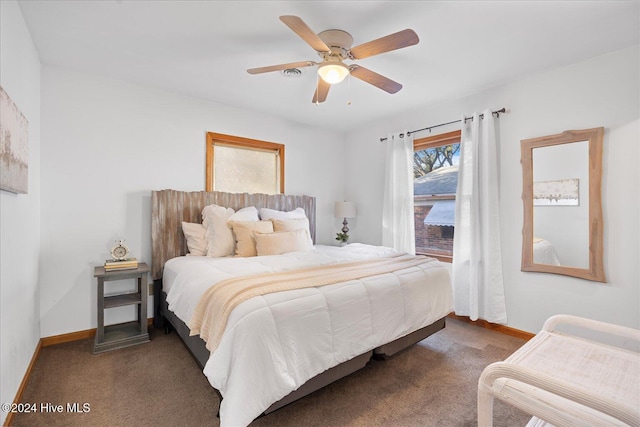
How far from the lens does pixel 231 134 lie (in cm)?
371

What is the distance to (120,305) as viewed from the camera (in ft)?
8.33

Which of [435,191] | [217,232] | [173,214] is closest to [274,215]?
[217,232]

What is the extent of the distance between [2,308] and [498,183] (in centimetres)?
405

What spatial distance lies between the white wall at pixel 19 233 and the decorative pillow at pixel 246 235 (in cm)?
156

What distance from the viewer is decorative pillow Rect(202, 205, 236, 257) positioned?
9.70 feet

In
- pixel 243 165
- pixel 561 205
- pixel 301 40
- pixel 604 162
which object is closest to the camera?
pixel 301 40

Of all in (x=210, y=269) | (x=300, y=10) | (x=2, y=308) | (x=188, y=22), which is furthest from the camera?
(x=210, y=269)

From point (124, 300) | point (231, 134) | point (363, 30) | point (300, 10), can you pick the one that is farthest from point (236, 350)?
point (231, 134)

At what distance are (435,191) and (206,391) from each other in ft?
10.7

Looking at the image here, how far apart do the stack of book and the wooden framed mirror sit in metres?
3.85

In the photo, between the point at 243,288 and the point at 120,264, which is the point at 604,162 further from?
the point at 120,264

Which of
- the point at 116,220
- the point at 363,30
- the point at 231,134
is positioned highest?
the point at 363,30

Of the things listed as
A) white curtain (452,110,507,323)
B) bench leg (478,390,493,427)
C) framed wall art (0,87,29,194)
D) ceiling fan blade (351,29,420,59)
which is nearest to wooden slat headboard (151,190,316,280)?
framed wall art (0,87,29,194)

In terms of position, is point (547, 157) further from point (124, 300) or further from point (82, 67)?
point (82, 67)
